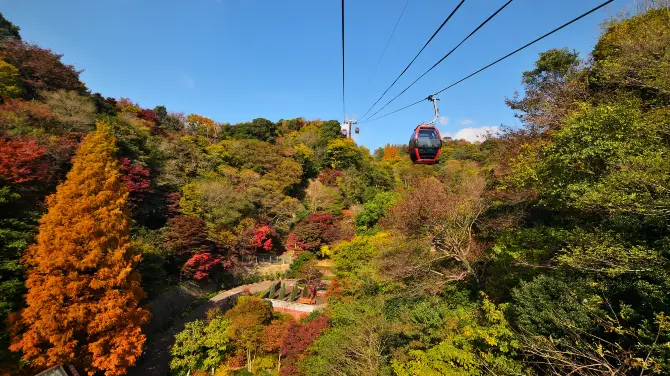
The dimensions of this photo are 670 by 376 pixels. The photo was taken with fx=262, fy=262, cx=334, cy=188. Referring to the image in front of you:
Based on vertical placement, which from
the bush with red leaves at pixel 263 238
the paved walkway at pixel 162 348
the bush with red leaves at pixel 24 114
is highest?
the bush with red leaves at pixel 24 114

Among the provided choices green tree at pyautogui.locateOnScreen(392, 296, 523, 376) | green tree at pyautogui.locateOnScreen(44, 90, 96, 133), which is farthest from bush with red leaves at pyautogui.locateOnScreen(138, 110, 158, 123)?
green tree at pyautogui.locateOnScreen(392, 296, 523, 376)

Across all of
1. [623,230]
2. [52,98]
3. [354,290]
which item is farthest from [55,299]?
[623,230]

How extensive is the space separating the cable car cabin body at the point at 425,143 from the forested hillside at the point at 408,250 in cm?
285

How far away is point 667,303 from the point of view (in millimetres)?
4402

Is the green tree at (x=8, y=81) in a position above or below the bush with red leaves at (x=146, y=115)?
below

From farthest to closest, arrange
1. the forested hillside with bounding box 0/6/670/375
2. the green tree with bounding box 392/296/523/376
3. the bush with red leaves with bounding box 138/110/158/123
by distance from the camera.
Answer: the bush with red leaves with bounding box 138/110/158/123 < the green tree with bounding box 392/296/523/376 < the forested hillside with bounding box 0/6/670/375

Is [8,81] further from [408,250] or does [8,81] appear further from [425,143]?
[408,250]

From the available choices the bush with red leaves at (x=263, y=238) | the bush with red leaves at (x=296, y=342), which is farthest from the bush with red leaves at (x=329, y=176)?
the bush with red leaves at (x=296, y=342)

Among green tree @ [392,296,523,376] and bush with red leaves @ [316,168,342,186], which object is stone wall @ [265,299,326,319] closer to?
green tree @ [392,296,523,376]

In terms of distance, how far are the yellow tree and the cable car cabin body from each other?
10.8 m

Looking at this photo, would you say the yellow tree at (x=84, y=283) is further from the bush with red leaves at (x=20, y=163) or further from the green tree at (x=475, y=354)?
the green tree at (x=475, y=354)

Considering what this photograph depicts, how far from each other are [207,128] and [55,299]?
25.7 m

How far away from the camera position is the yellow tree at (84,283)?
7516mm

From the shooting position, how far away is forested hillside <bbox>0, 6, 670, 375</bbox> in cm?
557
